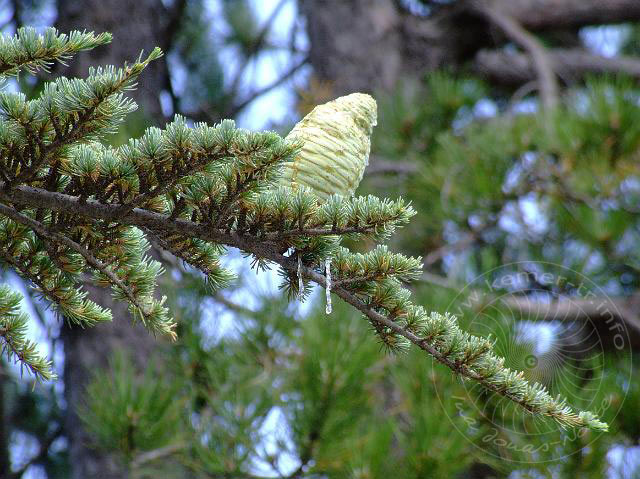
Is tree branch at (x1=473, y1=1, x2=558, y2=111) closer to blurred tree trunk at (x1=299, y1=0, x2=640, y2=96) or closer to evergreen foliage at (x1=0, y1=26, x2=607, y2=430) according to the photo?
blurred tree trunk at (x1=299, y1=0, x2=640, y2=96)

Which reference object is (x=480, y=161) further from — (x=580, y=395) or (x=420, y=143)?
(x=580, y=395)

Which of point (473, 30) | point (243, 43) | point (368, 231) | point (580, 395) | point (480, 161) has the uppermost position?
point (243, 43)

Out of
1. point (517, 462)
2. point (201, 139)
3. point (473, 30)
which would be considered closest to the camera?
point (201, 139)

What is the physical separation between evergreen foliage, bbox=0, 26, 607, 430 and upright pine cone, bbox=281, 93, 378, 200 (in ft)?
0.31

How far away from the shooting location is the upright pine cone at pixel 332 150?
2.69 feet

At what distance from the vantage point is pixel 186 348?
6.59 feet

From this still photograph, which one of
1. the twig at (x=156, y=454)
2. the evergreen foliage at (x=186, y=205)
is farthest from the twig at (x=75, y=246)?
the twig at (x=156, y=454)

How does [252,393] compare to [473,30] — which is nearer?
[252,393]

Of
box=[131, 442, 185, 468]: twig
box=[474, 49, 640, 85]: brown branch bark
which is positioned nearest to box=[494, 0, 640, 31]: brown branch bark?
box=[474, 49, 640, 85]: brown branch bark

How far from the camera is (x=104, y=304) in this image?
221cm

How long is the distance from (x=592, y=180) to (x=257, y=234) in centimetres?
149

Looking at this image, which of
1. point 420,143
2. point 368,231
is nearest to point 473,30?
point 420,143

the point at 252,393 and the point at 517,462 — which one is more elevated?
the point at 252,393

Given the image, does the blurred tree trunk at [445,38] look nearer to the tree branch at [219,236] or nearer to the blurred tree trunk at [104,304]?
the blurred tree trunk at [104,304]
